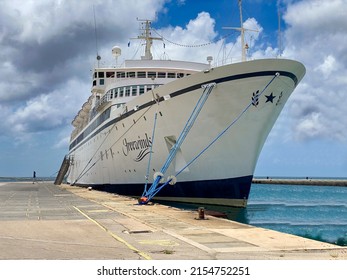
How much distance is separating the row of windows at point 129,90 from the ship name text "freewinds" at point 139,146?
3.89 metres

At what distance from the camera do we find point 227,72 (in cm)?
2061

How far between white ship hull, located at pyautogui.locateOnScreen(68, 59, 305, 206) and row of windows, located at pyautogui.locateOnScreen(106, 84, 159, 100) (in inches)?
153

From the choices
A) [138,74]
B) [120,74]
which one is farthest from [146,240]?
[120,74]

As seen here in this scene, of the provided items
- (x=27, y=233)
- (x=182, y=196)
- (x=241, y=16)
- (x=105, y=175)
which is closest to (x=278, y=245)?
(x=27, y=233)

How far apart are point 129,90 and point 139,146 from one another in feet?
19.5

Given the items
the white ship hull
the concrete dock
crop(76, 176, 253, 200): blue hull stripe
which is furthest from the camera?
crop(76, 176, 253, 200): blue hull stripe

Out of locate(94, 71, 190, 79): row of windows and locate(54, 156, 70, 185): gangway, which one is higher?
locate(94, 71, 190, 79): row of windows

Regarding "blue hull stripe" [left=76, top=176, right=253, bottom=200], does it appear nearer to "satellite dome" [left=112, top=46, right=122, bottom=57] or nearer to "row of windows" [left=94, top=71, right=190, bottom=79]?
"row of windows" [left=94, top=71, right=190, bottom=79]

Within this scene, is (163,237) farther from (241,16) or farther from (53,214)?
(241,16)

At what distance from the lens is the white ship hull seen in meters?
20.7

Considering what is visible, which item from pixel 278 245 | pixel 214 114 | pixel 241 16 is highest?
pixel 241 16

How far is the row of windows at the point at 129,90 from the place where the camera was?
1153 inches

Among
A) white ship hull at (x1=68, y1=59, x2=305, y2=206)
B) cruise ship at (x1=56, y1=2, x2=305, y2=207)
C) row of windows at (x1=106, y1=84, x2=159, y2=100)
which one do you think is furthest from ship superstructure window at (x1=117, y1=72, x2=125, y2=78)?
white ship hull at (x1=68, y1=59, x2=305, y2=206)
